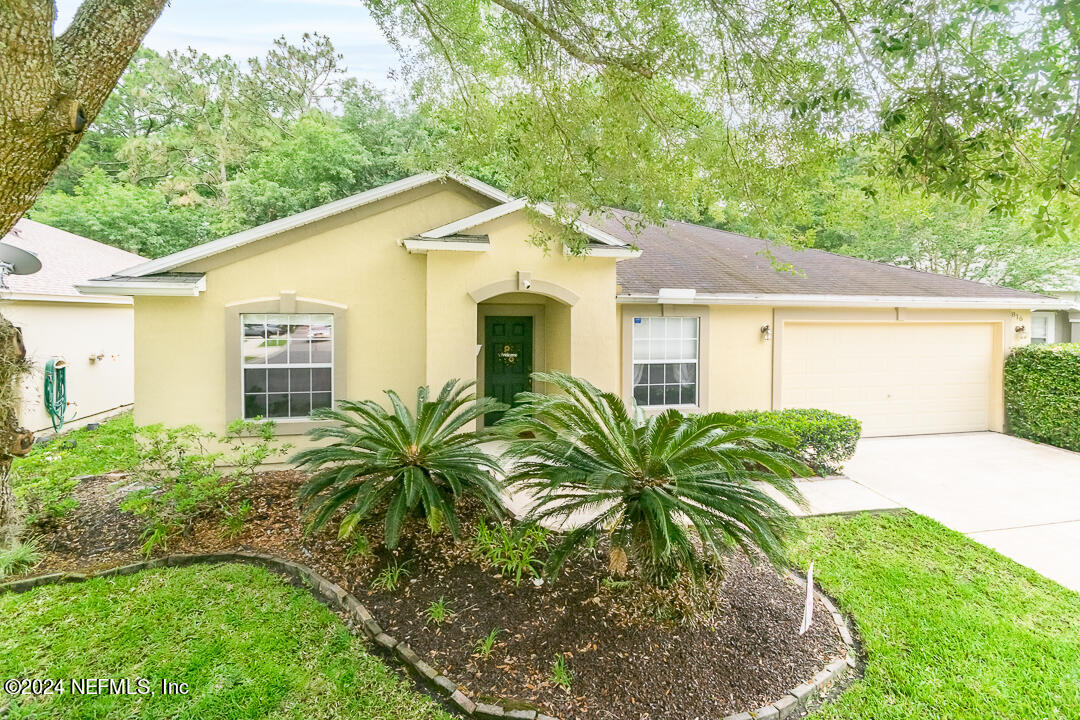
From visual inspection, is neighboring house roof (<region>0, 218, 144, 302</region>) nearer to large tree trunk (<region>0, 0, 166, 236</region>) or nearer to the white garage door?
large tree trunk (<region>0, 0, 166, 236</region>)

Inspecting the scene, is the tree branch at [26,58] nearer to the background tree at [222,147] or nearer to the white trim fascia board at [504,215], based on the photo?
the white trim fascia board at [504,215]

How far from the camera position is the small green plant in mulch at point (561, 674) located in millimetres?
3197

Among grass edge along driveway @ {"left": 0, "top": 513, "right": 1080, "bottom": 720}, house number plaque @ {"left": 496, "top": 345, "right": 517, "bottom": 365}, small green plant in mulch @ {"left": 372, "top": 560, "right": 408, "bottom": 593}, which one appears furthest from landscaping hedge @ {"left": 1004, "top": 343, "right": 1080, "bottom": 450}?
small green plant in mulch @ {"left": 372, "top": 560, "right": 408, "bottom": 593}

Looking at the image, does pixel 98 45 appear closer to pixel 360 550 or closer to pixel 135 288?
pixel 360 550

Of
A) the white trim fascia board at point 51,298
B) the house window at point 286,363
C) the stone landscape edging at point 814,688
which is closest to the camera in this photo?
the stone landscape edging at point 814,688

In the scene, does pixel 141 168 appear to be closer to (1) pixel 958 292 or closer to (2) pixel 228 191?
(2) pixel 228 191

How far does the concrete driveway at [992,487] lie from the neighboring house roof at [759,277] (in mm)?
2892

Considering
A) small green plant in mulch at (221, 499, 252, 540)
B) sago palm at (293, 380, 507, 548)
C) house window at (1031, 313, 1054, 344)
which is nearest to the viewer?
sago palm at (293, 380, 507, 548)

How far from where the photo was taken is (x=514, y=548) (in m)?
4.44

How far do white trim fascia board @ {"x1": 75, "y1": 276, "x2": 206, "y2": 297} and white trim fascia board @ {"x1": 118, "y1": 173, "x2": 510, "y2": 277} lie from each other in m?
0.19

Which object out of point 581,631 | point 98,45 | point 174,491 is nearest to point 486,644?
point 581,631

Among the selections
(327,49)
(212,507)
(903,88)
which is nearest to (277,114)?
(327,49)

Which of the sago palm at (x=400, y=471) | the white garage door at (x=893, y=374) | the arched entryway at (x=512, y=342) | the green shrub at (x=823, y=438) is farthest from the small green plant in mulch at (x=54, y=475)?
the white garage door at (x=893, y=374)

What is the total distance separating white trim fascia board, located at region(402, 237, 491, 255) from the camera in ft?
23.6
